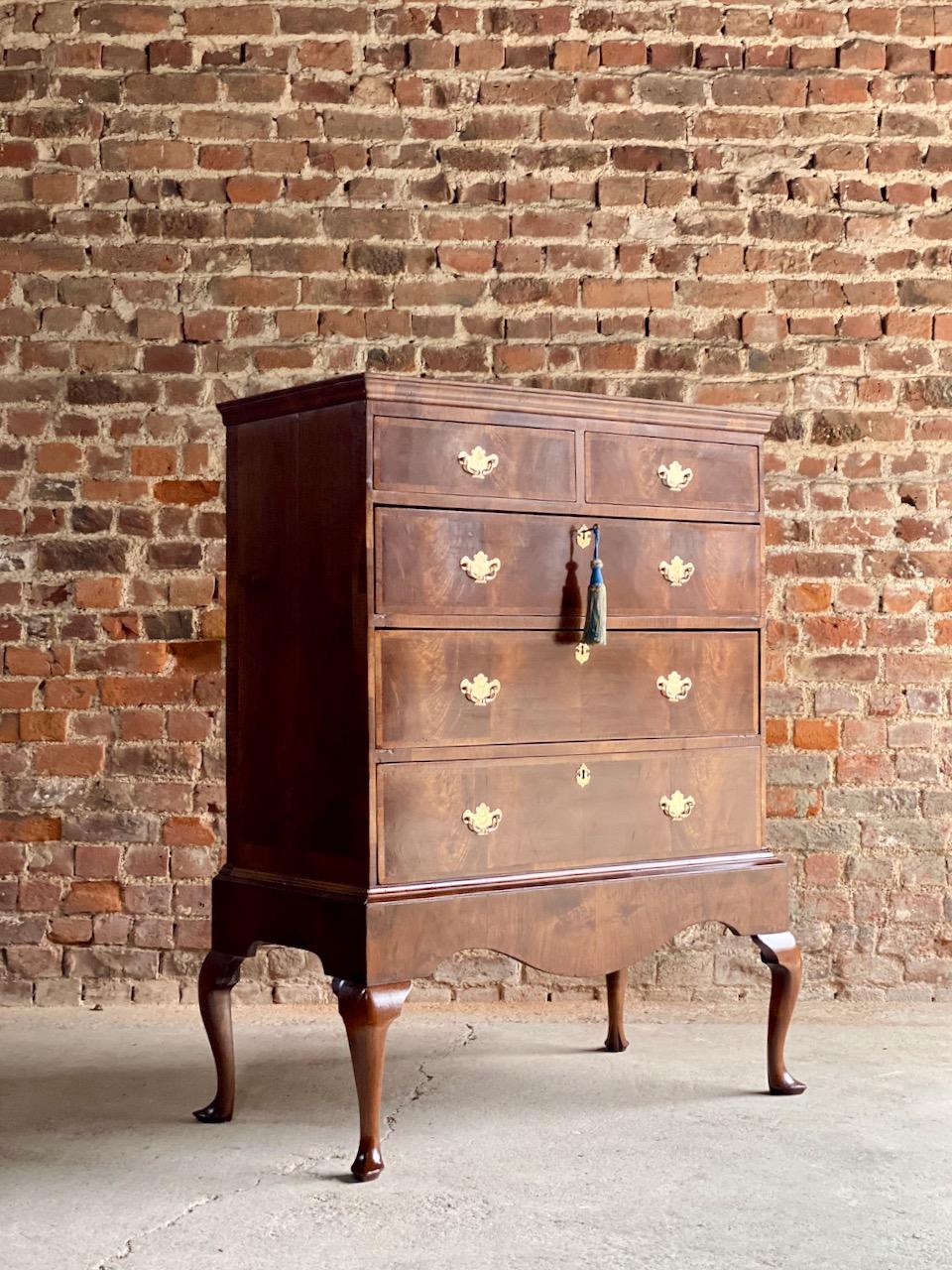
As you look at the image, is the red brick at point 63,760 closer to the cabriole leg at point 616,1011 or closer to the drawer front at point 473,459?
the cabriole leg at point 616,1011

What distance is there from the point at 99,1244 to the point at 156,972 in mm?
1612

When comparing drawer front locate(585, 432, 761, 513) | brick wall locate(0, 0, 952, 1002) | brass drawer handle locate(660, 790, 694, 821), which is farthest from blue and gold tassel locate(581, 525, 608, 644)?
brick wall locate(0, 0, 952, 1002)

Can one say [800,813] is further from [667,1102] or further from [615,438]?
[615,438]

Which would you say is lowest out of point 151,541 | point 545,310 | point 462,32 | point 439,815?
point 439,815

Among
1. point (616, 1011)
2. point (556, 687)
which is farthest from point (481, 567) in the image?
point (616, 1011)

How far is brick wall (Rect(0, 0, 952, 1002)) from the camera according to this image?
3.92 metres

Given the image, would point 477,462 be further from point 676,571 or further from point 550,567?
point 676,571

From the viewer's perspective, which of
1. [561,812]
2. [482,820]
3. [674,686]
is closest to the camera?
[482,820]

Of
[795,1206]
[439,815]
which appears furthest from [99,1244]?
[795,1206]

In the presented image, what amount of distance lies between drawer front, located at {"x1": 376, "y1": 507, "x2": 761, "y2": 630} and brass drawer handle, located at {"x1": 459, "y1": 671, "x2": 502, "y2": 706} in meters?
0.13

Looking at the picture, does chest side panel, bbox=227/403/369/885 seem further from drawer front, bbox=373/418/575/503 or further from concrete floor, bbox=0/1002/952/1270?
concrete floor, bbox=0/1002/952/1270

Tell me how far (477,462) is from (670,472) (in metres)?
0.48

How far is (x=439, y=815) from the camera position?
275 centimetres

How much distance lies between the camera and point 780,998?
316cm
